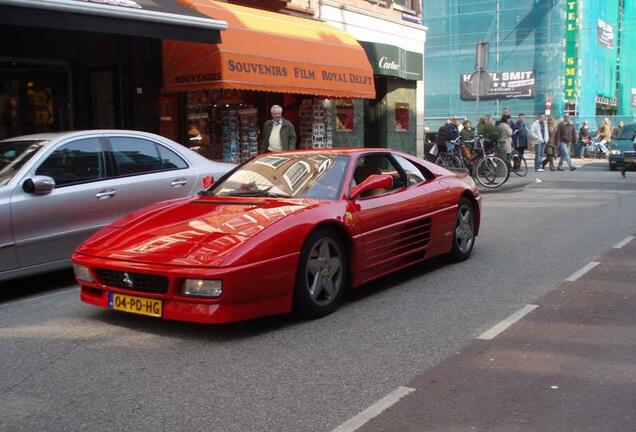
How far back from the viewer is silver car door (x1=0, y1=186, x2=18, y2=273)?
5.93 metres

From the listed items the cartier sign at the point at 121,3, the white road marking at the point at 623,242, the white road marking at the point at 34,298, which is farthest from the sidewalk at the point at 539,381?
the cartier sign at the point at 121,3

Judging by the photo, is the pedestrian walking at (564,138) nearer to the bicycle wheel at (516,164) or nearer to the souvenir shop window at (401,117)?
the bicycle wheel at (516,164)

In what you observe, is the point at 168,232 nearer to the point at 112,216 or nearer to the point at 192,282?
the point at 192,282

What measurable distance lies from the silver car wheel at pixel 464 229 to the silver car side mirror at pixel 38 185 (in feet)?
13.2

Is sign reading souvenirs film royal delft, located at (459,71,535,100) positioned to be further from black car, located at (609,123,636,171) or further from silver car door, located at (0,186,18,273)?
silver car door, located at (0,186,18,273)

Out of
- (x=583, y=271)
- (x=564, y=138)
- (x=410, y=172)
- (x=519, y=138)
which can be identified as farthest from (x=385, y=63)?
(x=583, y=271)

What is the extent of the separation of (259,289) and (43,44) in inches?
344

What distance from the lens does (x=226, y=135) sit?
14641 millimetres

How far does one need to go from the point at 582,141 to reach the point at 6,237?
2972cm

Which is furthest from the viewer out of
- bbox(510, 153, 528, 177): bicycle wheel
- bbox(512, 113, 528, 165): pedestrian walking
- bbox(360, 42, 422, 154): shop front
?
bbox(512, 113, 528, 165): pedestrian walking

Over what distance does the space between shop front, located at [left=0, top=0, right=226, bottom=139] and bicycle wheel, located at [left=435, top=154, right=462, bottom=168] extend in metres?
7.31

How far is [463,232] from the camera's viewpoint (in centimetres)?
745

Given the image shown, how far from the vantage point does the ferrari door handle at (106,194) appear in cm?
675

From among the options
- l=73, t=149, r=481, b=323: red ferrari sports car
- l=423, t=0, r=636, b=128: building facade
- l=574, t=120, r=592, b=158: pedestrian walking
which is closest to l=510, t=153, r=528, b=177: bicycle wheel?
l=73, t=149, r=481, b=323: red ferrari sports car
